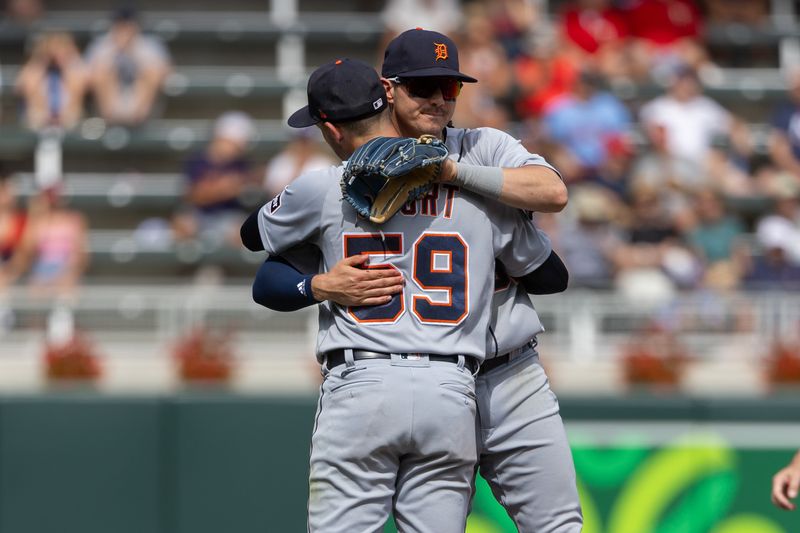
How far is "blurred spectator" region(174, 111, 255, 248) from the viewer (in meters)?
9.72

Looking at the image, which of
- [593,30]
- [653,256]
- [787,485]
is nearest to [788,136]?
[593,30]

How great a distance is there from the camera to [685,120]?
10.4 metres

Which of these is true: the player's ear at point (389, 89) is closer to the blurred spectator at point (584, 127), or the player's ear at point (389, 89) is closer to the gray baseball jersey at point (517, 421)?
the gray baseball jersey at point (517, 421)

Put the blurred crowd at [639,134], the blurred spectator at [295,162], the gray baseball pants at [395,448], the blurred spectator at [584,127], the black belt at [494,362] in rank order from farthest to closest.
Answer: the blurred spectator at [584,127] < the blurred spectator at [295,162] < the blurred crowd at [639,134] < the black belt at [494,362] < the gray baseball pants at [395,448]

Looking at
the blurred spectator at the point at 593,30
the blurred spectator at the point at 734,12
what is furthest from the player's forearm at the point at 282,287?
the blurred spectator at the point at 734,12

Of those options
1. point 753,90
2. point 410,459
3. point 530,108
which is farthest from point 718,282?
point 410,459

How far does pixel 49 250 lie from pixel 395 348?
20.3 ft

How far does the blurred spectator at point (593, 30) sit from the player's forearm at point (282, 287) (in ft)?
25.7

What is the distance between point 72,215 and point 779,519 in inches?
226

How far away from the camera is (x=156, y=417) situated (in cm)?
650

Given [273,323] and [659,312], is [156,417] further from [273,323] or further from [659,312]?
[659,312]

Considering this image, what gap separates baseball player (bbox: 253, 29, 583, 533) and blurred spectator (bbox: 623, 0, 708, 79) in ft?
25.5

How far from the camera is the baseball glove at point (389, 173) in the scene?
3381 mm

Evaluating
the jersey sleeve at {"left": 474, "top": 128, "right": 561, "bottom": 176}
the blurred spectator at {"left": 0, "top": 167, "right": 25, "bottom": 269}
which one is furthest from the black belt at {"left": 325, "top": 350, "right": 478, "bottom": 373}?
the blurred spectator at {"left": 0, "top": 167, "right": 25, "bottom": 269}
